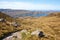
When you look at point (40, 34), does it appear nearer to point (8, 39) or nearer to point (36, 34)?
point (36, 34)

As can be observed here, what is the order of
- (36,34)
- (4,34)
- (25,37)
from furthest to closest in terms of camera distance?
1. (4,34)
2. (36,34)
3. (25,37)

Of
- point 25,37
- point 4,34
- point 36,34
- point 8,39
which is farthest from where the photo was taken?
point 4,34

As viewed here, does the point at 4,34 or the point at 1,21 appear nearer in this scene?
the point at 4,34

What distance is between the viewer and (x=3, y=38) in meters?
36.5

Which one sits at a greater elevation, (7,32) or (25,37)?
(25,37)

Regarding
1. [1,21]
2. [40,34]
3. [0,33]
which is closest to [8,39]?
[0,33]

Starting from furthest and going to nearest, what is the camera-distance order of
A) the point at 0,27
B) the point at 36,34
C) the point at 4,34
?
the point at 0,27 < the point at 4,34 < the point at 36,34

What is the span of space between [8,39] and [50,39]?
11.5 meters

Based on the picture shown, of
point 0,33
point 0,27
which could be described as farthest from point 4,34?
point 0,27

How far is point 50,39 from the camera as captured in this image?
38.0 metres

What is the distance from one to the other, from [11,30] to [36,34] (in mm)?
11246

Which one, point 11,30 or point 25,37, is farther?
point 11,30

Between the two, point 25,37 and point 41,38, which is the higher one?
point 25,37

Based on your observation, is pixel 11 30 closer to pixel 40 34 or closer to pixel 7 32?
pixel 7 32
